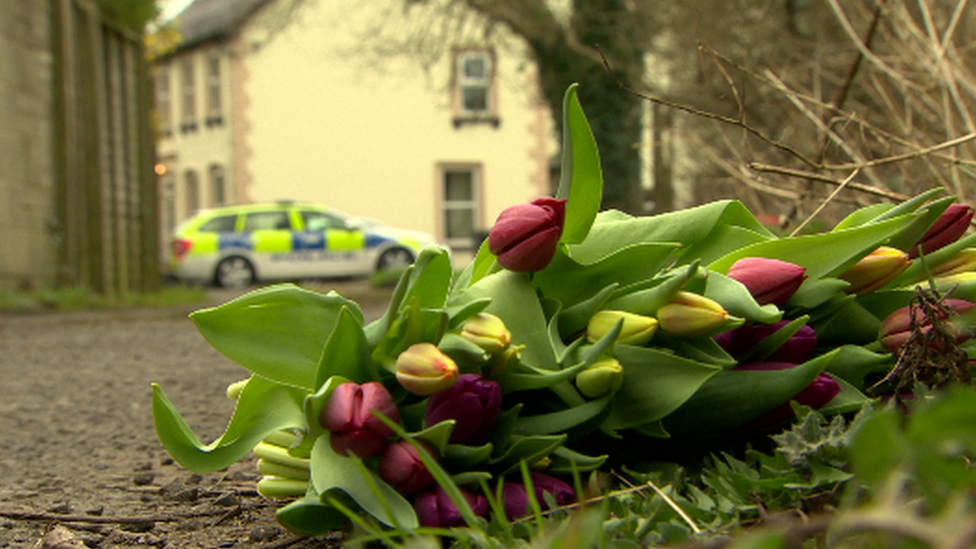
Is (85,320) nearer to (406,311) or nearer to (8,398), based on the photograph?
(8,398)

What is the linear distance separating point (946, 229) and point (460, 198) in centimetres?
1953

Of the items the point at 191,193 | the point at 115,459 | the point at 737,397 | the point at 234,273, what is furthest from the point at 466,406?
the point at 191,193

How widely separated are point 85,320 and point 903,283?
6008mm

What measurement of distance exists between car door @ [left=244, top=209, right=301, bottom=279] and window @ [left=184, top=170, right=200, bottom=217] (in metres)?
6.49

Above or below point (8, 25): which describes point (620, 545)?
below

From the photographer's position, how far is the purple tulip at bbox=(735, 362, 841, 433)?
1.11 m

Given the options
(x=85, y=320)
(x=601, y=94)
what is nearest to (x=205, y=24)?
(x=601, y=94)

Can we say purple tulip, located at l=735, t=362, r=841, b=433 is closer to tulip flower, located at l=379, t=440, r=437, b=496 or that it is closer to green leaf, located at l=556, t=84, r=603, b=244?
green leaf, located at l=556, t=84, r=603, b=244

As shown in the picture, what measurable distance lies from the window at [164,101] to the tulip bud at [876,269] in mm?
22507

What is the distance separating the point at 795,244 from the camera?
118cm

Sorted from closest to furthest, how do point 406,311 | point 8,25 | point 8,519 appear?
point 406,311 → point 8,519 → point 8,25

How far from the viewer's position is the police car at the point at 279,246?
15094 millimetres

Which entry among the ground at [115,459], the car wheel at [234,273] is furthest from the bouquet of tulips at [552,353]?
the car wheel at [234,273]

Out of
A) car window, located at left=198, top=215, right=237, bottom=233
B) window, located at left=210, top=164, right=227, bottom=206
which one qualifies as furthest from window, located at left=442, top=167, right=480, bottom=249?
car window, located at left=198, top=215, right=237, bottom=233
